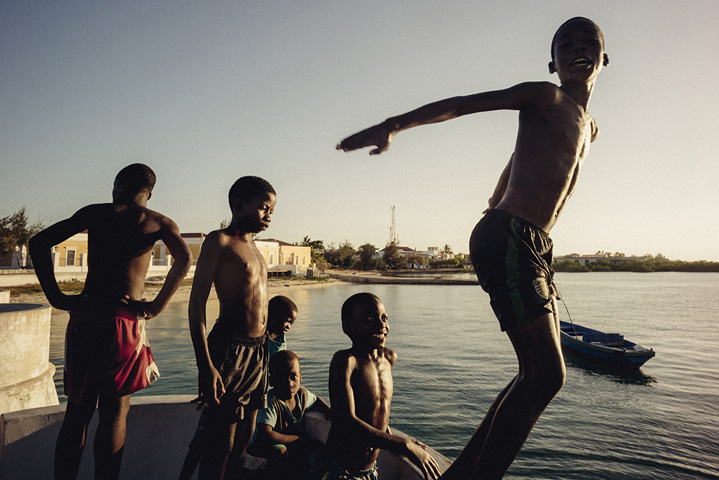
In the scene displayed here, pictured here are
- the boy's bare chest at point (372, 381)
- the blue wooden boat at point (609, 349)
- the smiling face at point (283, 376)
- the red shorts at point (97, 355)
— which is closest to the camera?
the boy's bare chest at point (372, 381)

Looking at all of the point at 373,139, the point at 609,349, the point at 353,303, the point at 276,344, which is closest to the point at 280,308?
the point at 276,344

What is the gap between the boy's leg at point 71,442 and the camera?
226cm

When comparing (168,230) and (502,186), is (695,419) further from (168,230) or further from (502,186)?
(168,230)

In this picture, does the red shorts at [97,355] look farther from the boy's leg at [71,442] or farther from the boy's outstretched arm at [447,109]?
the boy's outstretched arm at [447,109]

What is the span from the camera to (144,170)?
2.58 metres

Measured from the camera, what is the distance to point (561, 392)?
54.3 ft

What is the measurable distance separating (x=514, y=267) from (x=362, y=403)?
1.00 metres

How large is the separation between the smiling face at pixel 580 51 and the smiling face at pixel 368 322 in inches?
53.6

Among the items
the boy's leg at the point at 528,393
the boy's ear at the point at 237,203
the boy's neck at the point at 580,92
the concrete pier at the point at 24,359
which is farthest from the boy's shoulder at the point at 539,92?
the concrete pier at the point at 24,359

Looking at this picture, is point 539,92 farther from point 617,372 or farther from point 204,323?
point 617,372

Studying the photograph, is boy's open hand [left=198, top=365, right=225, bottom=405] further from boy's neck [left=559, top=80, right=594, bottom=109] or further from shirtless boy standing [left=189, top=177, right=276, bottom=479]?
boy's neck [left=559, top=80, right=594, bottom=109]

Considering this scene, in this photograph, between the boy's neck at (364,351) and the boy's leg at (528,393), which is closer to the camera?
the boy's leg at (528,393)

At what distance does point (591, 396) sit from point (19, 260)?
40.8 meters

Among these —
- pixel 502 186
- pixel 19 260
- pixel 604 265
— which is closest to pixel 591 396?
pixel 502 186
